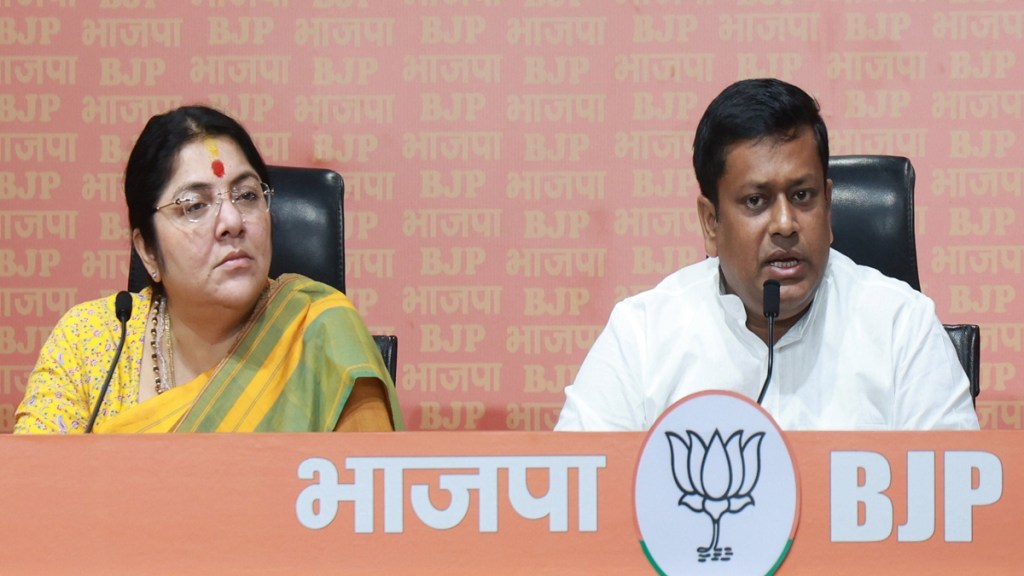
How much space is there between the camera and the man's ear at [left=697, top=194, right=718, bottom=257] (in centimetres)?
165

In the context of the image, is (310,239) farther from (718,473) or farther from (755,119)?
(718,473)

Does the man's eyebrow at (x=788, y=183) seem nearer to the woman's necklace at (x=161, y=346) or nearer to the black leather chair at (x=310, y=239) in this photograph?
the black leather chair at (x=310, y=239)

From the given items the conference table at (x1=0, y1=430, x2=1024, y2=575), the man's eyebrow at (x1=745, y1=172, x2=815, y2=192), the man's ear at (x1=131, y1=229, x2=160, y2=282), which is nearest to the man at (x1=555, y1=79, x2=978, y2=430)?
the man's eyebrow at (x1=745, y1=172, x2=815, y2=192)

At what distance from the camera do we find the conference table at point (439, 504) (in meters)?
1.05

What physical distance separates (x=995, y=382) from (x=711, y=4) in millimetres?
1036

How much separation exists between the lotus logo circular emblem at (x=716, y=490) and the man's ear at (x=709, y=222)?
A: 2.05 ft

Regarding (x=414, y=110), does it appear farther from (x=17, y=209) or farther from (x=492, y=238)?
(x=17, y=209)

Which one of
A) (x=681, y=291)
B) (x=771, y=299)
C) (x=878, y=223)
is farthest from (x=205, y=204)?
(x=878, y=223)

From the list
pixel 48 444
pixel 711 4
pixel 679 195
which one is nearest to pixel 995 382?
pixel 679 195

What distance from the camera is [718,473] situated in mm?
1053

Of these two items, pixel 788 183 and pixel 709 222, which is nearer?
pixel 788 183

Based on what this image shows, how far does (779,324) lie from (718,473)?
638 millimetres

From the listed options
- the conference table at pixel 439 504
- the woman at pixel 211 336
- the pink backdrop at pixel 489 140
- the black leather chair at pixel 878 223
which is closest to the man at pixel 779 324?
the black leather chair at pixel 878 223

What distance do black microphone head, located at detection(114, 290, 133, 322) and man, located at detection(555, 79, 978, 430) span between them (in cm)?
60
